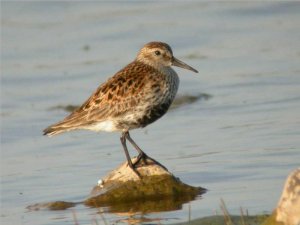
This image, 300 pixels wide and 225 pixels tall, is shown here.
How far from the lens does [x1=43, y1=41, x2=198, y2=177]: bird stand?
34.8 ft

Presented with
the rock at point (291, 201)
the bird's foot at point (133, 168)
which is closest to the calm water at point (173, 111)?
the bird's foot at point (133, 168)

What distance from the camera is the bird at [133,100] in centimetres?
1060

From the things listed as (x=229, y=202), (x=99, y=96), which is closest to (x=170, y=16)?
(x=99, y=96)

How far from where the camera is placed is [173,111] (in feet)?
47.9

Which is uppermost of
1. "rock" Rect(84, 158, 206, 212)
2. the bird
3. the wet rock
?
the bird

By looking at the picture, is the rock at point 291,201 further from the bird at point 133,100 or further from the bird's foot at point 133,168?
the bird at point 133,100

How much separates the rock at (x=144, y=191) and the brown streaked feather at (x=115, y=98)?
824 millimetres

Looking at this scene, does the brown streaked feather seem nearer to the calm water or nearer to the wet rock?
the calm water

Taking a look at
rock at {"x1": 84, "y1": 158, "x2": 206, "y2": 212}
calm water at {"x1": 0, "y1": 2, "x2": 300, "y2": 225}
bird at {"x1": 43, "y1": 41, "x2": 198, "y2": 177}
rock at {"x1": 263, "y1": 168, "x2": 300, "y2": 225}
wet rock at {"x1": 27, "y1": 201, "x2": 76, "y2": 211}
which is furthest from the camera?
calm water at {"x1": 0, "y1": 2, "x2": 300, "y2": 225}

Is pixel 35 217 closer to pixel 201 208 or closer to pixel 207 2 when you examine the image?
pixel 201 208

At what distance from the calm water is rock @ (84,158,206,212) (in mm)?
195

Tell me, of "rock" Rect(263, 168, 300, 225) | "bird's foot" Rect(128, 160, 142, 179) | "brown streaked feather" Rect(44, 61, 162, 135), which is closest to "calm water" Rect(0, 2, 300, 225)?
"bird's foot" Rect(128, 160, 142, 179)

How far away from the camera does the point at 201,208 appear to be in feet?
31.8

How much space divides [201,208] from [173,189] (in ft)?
1.54
